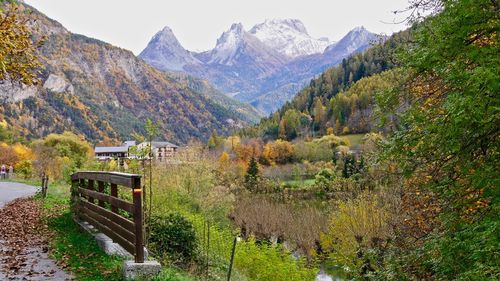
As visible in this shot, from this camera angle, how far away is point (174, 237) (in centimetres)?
1254

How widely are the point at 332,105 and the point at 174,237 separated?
421 feet

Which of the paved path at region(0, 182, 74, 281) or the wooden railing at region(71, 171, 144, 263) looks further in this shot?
the paved path at region(0, 182, 74, 281)

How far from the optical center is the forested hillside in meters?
128

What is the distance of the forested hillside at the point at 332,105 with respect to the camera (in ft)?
419

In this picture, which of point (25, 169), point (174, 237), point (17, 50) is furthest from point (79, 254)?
point (25, 169)

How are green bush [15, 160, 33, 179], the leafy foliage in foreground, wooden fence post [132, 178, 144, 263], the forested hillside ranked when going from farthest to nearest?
the forested hillside < green bush [15, 160, 33, 179] < wooden fence post [132, 178, 144, 263] < the leafy foliage in foreground

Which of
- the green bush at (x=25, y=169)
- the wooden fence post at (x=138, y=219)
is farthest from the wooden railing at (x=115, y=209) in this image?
the green bush at (x=25, y=169)

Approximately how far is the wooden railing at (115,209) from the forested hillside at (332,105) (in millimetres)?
101768

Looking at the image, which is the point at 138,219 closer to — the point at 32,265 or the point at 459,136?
the point at 32,265

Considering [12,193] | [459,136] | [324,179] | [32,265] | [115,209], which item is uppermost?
[459,136]

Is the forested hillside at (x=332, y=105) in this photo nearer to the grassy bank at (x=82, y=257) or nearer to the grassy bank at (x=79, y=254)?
the grassy bank at (x=79, y=254)

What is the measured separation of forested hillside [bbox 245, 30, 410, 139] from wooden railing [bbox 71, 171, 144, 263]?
101768 millimetres

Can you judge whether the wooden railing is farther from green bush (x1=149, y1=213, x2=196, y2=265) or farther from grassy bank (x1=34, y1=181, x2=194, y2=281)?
green bush (x1=149, y1=213, x2=196, y2=265)

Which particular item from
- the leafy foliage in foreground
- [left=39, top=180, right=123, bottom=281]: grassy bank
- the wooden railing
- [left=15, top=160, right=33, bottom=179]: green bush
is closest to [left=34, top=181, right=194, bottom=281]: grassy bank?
[left=39, top=180, right=123, bottom=281]: grassy bank
